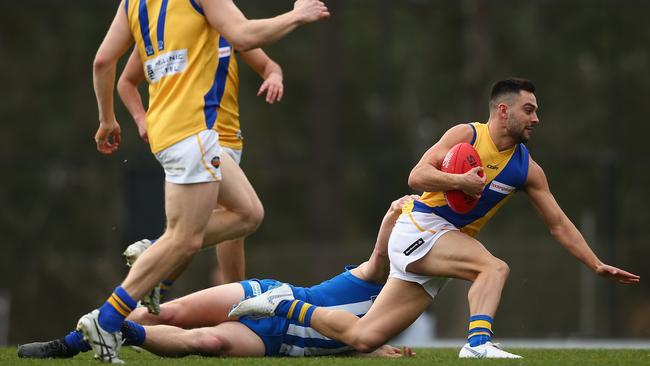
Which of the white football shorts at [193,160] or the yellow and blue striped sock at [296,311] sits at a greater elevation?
the white football shorts at [193,160]

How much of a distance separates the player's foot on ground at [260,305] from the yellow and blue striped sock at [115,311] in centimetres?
84

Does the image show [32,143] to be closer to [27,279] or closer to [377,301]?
[27,279]

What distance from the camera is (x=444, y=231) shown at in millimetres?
7246

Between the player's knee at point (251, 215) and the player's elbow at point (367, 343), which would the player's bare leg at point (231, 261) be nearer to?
the player's knee at point (251, 215)

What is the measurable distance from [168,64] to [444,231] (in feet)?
5.91

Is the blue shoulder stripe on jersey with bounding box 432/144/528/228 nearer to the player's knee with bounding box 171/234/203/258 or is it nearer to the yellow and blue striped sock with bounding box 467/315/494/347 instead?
the yellow and blue striped sock with bounding box 467/315/494/347

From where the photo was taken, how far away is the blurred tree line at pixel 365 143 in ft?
59.4

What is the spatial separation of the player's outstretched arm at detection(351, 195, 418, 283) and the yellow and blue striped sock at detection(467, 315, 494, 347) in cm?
87

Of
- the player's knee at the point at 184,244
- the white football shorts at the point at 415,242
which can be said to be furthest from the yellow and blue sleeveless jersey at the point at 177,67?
the white football shorts at the point at 415,242

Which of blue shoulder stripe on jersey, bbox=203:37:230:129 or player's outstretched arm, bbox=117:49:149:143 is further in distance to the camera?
player's outstretched arm, bbox=117:49:149:143

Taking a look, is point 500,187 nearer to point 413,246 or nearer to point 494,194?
point 494,194

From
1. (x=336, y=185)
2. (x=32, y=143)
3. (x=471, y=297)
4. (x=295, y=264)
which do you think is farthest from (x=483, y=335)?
(x=32, y=143)

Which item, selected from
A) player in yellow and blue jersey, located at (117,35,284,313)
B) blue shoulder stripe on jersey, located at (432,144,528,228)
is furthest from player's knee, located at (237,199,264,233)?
blue shoulder stripe on jersey, located at (432,144,528,228)

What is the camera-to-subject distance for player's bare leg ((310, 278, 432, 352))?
718 centimetres
